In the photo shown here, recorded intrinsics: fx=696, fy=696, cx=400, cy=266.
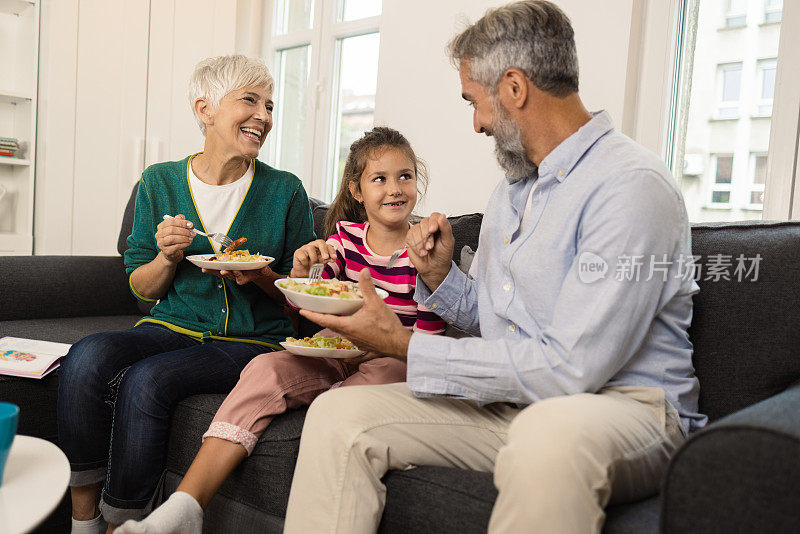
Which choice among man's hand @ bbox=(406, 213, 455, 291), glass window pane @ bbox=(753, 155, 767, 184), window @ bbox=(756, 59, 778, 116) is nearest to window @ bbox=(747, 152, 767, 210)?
glass window pane @ bbox=(753, 155, 767, 184)

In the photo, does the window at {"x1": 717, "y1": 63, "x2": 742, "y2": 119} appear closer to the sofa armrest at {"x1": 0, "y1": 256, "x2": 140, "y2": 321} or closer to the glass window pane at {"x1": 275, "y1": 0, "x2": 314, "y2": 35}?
the sofa armrest at {"x1": 0, "y1": 256, "x2": 140, "y2": 321}

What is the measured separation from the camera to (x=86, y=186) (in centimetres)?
381

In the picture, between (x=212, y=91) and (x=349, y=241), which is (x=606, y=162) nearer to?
(x=349, y=241)

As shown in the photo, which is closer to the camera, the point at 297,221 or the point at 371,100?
the point at 297,221

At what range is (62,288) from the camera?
2.56m

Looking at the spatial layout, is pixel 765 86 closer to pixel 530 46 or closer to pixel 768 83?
pixel 768 83

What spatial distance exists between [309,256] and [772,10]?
1.82 m

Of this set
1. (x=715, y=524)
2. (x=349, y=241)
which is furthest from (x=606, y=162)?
(x=349, y=241)

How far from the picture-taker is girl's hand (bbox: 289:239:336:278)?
1.76 m

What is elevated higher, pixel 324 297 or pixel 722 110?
pixel 722 110

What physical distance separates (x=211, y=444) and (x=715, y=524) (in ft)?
3.32

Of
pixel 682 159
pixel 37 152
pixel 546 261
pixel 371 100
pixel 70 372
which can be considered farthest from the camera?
pixel 371 100

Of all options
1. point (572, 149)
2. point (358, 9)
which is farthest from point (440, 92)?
point (572, 149)

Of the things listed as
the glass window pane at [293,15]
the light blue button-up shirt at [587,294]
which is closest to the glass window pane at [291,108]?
the glass window pane at [293,15]
